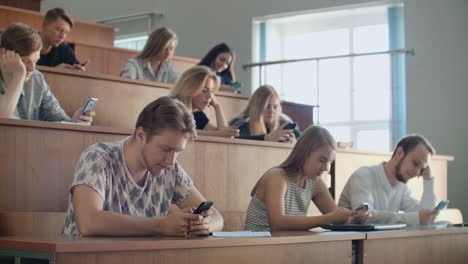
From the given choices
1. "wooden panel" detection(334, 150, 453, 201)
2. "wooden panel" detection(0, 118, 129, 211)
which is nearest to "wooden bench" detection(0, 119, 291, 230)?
"wooden panel" detection(0, 118, 129, 211)

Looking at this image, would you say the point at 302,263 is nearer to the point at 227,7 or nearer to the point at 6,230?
the point at 6,230

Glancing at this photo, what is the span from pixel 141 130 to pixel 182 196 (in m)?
0.39

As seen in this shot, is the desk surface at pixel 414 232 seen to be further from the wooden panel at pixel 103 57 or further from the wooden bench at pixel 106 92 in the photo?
the wooden panel at pixel 103 57

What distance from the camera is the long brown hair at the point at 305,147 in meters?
3.15

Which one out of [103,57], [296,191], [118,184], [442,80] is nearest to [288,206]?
[296,191]

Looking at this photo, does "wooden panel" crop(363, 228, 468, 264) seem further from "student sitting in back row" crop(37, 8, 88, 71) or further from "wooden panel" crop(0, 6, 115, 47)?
"wooden panel" crop(0, 6, 115, 47)

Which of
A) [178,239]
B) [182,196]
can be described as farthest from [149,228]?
[182,196]

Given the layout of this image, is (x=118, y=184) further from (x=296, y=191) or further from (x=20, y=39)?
(x=20, y=39)

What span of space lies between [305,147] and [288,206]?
0.27 metres

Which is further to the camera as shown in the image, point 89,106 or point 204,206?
point 89,106

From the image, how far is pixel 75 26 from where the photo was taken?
734 cm

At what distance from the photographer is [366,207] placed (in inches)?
120

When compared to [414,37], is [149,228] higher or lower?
lower

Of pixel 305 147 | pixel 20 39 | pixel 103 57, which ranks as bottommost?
pixel 305 147
